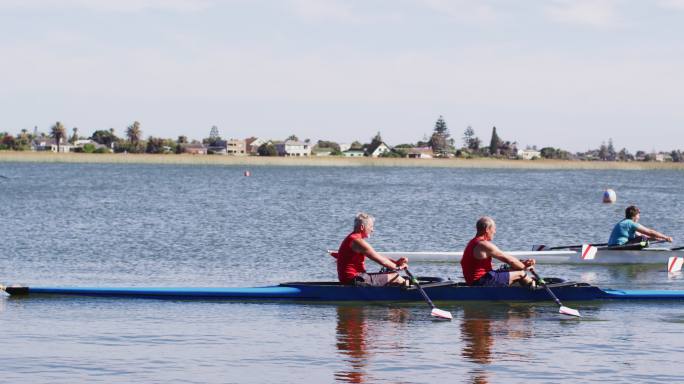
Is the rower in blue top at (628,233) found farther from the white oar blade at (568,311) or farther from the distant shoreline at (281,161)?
the distant shoreline at (281,161)

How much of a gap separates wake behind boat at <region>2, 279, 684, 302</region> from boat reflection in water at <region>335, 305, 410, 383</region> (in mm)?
285

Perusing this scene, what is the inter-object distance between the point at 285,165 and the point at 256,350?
172360 millimetres

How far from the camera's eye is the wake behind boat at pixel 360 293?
17375mm

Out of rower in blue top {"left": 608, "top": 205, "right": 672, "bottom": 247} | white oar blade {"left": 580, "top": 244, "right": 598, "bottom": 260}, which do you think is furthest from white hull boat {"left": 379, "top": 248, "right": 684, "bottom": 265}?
white oar blade {"left": 580, "top": 244, "right": 598, "bottom": 260}

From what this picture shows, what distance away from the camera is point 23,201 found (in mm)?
54875

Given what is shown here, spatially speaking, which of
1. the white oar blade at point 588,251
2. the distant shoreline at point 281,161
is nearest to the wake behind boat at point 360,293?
the white oar blade at point 588,251

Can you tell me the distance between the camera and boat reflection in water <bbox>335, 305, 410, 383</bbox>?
1277 cm

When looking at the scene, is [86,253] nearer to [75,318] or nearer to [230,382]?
[75,318]

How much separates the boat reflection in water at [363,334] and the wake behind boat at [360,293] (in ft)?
0.93

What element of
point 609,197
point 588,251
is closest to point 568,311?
point 588,251

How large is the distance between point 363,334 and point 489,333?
1740 millimetres

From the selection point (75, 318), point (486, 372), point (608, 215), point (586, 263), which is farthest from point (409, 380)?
point (608, 215)

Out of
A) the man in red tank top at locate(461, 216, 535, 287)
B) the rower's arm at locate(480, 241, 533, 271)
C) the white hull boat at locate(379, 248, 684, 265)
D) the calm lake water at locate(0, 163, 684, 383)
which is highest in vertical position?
the rower's arm at locate(480, 241, 533, 271)

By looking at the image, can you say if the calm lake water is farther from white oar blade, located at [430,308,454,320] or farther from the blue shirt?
the blue shirt
